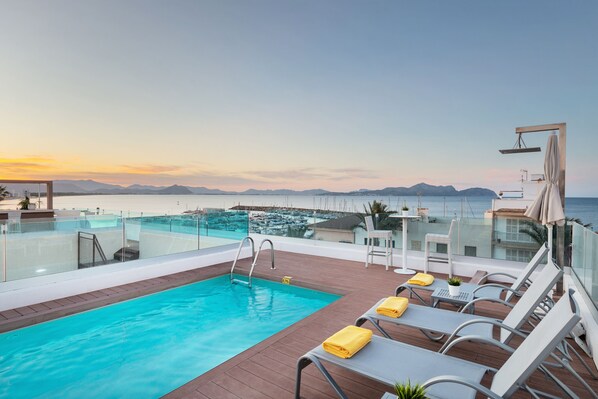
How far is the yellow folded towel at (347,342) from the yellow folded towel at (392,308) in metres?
0.59

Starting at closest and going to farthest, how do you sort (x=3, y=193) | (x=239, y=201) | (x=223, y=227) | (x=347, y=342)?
(x=347, y=342), (x=223, y=227), (x=3, y=193), (x=239, y=201)

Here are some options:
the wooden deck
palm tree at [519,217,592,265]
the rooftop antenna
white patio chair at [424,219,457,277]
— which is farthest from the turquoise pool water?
the rooftop antenna

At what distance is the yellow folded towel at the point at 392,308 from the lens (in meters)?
3.06

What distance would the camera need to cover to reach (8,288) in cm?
444

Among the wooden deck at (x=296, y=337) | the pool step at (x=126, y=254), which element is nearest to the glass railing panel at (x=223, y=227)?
the wooden deck at (x=296, y=337)

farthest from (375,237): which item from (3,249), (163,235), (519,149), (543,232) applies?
(3,249)

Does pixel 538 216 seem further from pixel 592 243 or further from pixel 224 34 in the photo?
Answer: pixel 224 34

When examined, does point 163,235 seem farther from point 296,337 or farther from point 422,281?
point 422,281

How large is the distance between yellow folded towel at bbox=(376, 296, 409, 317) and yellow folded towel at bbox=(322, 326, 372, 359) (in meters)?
0.59

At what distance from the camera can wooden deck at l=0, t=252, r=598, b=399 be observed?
2529 mm

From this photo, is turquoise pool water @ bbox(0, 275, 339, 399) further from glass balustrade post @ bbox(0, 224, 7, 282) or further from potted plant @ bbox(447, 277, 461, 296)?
potted plant @ bbox(447, 277, 461, 296)

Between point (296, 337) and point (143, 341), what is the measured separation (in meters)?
2.07

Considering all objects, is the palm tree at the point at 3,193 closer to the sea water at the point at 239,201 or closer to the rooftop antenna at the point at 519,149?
the sea water at the point at 239,201

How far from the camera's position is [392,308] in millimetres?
3082
